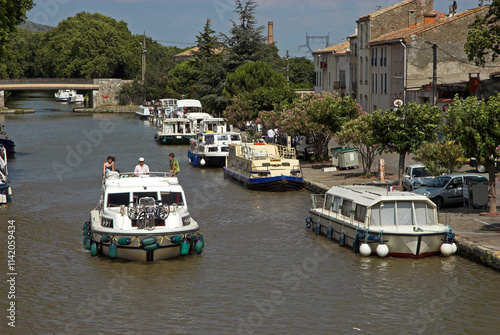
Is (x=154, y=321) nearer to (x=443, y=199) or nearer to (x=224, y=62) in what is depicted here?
(x=443, y=199)

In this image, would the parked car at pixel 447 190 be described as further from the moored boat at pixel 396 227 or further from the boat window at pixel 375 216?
the boat window at pixel 375 216

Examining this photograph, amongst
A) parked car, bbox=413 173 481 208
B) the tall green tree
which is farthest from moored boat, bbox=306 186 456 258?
the tall green tree

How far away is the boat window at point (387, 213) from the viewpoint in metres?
21.8

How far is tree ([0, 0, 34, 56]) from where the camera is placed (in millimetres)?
38594

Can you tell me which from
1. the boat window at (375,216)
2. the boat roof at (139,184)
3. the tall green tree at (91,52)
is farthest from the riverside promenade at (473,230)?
the tall green tree at (91,52)

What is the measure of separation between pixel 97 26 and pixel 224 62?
65701 millimetres

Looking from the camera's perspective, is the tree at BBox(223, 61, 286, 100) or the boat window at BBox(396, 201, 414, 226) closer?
the boat window at BBox(396, 201, 414, 226)

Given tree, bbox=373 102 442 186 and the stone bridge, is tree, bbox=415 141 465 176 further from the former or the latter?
the stone bridge

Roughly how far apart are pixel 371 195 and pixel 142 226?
7.38 m

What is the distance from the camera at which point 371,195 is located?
75.0 ft

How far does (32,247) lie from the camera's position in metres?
24.1

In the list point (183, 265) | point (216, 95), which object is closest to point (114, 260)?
point (183, 265)

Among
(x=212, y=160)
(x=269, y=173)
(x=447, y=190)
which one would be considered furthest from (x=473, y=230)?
(x=212, y=160)

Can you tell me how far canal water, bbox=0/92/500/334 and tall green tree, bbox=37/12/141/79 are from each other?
4440 inches
